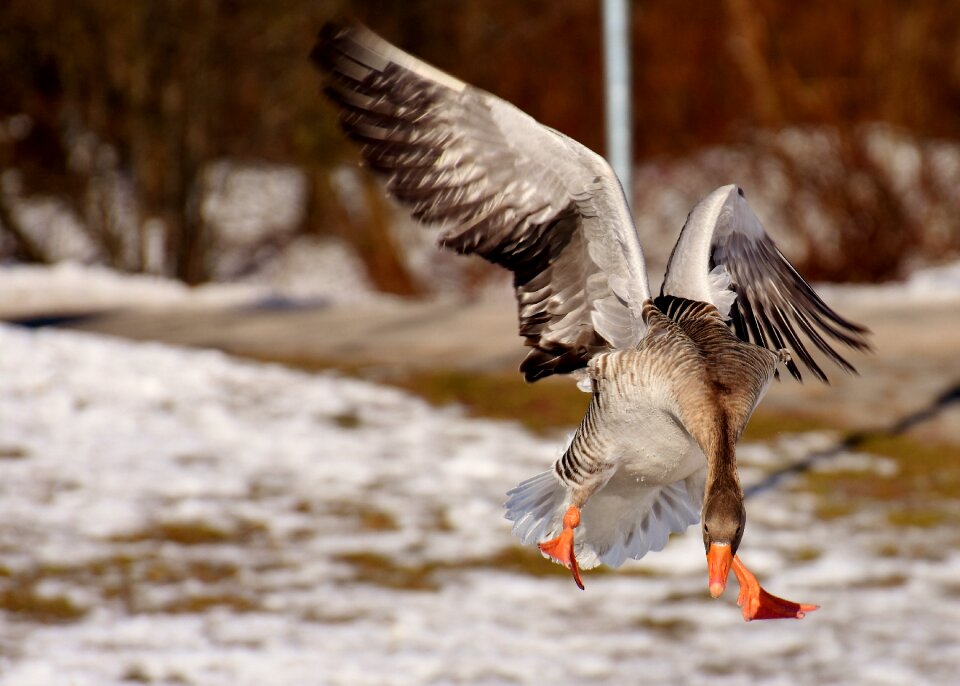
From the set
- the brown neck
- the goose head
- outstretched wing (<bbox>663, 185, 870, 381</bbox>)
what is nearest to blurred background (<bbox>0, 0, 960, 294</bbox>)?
outstretched wing (<bbox>663, 185, 870, 381</bbox>)

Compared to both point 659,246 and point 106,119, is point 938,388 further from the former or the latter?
point 106,119

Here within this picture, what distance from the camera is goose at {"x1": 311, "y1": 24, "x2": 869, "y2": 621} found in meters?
3.51

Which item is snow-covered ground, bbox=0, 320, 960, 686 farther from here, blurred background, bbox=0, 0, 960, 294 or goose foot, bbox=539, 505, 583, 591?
blurred background, bbox=0, 0, 960, 294

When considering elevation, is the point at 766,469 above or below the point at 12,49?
below

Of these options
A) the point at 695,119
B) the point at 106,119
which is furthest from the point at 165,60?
the point at 695,119

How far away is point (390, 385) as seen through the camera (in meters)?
8.80

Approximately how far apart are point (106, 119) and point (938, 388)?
32.1 feet

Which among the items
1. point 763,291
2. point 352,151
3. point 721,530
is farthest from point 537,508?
point 352,151

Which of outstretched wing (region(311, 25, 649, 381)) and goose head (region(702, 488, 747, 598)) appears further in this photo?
outstretched wing (region(311, 25, 649, 381))

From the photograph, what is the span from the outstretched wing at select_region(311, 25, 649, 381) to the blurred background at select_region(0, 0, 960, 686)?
143 cm

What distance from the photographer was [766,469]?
711 centimetres

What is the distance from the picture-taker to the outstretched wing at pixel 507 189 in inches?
149

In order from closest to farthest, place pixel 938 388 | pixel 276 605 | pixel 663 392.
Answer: pixel 663 392 → pixel 276 605 → pixel 938 388

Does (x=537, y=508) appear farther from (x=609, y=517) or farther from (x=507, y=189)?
(x=507, y=189)
